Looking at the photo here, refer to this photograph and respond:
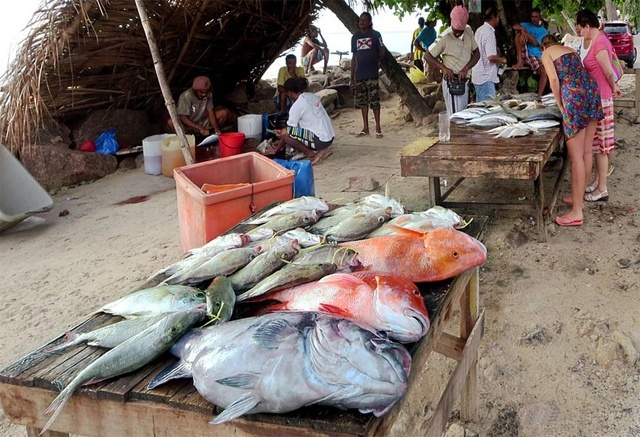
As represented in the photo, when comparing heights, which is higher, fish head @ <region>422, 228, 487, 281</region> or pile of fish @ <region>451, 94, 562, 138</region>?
pile of fish @ <region>451, 94, 562, 138</region>

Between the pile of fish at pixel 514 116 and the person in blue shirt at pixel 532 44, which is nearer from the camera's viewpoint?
the pile of fish at pixel 514 116

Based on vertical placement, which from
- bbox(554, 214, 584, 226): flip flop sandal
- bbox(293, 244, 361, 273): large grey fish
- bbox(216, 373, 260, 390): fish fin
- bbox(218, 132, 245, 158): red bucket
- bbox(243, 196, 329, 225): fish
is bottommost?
bbox(554, 214, 584, 226): flip flop sandal

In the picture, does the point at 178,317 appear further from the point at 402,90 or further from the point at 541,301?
the point at 402,90

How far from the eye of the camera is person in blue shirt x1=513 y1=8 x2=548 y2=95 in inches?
386

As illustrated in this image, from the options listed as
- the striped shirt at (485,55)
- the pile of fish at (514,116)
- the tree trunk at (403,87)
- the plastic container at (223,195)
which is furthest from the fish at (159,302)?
the tree trunk at (403,87)

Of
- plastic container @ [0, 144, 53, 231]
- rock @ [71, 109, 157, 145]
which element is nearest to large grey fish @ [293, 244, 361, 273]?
plastic container @ [0, 144, 53, 231]

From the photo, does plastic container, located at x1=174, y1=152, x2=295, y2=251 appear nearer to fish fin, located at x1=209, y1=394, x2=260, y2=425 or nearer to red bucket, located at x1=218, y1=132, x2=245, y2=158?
fish fin, located at x1=209, y1=394, x2=260, y2=425

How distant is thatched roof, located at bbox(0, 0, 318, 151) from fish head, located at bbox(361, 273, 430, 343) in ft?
21.4

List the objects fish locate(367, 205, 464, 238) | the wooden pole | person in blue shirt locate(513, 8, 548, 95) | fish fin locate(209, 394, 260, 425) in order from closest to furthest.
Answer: fish fin locate(209, 394, 260, 425) < fish locate(367, 205, 464, 238) < the wooden pole < person in blue shirt locate(513, 8, 548, 95)

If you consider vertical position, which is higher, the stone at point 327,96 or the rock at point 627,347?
the stone at point 327,96

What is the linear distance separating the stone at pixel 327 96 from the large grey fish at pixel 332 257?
32.1 ft

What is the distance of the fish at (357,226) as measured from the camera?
2.75 metres

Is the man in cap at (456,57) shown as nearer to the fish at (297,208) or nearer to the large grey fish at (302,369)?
the fish at (297,208)

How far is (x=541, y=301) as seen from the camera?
4.21 m
